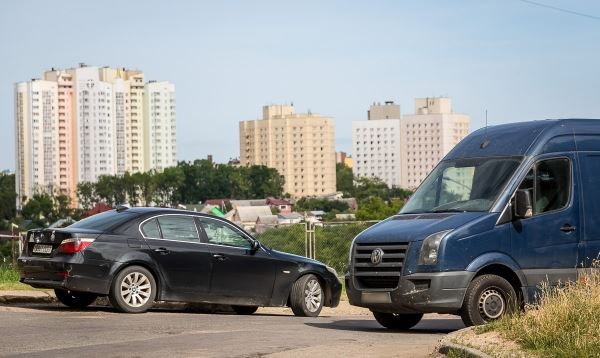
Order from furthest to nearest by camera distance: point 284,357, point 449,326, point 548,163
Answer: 1. point 449,326
2. point 548,163
3. point 284,357

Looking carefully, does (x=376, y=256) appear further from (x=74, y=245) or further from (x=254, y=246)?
(x=74, y=245)

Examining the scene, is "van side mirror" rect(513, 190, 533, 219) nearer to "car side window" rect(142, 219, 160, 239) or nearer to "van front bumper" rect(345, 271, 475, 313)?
"van front bumper" rect(345, 271, 475, 313)

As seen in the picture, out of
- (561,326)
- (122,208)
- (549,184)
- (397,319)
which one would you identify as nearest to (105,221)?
(122,208)

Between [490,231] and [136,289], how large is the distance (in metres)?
5.10

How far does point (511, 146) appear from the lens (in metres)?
15.2

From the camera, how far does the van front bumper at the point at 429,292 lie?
14.1m

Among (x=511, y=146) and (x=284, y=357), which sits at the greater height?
(x=511, y=146)

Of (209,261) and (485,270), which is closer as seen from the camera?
(485,270)

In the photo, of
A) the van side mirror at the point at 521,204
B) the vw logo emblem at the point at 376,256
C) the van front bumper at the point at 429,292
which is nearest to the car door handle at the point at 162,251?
the vw logo emblem at the point at 376,256

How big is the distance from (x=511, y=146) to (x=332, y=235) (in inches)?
771

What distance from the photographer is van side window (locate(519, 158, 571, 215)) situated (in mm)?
14922

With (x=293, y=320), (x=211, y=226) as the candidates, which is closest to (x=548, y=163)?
(x=293, y=320)

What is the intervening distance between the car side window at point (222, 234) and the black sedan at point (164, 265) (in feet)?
0.05

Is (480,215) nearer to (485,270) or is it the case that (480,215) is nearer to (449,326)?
(485,270)
